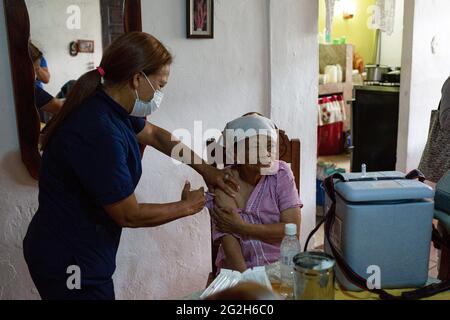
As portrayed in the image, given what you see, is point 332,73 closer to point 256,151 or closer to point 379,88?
point 379,88

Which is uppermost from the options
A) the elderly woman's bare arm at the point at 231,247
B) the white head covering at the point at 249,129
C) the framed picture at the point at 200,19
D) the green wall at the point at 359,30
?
the green wall at the point at 359,30

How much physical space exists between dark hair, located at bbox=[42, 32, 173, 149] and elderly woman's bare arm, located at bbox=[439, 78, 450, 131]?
1663mm

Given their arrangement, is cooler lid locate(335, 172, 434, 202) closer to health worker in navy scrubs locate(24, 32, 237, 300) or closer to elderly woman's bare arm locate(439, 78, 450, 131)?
health worker in navy scrubs locate(24, 32, 237, 300)

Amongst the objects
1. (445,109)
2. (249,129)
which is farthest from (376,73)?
(249,129)

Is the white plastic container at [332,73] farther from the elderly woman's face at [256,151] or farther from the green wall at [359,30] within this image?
the elderly woman's face at [256,151]

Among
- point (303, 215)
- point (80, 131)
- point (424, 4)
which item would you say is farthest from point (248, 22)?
point (424, 4)

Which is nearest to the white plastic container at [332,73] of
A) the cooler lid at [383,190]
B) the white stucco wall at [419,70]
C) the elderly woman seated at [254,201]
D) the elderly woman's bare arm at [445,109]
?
the white stucco wall at [419,70]

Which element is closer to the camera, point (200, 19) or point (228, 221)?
point (228, 221)

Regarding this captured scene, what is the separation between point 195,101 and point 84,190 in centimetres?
114

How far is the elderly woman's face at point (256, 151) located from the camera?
1.95 m

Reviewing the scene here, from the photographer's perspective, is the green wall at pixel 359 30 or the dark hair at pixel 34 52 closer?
Answer: the dark hair at pixel 34 52

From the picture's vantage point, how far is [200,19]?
8.44 ft

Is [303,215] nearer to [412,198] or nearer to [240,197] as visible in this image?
[240,197]

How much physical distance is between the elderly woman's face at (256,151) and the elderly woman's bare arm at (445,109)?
1212 millimetres
